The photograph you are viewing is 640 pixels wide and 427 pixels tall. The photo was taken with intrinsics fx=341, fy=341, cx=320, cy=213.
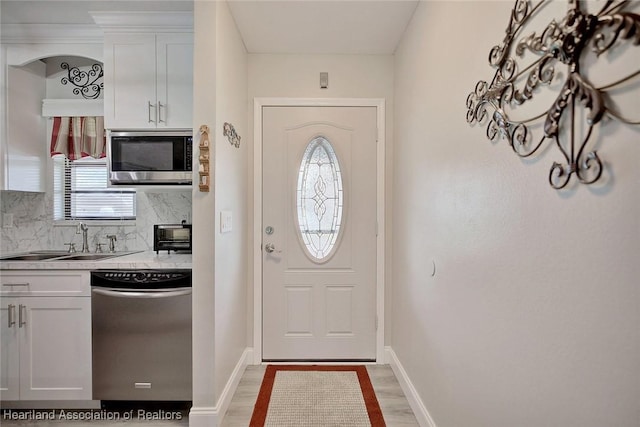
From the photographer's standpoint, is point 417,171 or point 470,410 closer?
point 470,410

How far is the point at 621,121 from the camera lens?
71 centimetres

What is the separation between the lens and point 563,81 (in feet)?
2.86

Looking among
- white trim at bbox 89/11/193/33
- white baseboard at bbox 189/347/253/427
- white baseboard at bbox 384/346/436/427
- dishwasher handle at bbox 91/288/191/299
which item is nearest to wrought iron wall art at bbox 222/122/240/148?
white trim at bbox 89/11/193/33

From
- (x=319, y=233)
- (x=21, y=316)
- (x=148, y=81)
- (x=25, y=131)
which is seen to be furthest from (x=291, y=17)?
(x=21, y=316)

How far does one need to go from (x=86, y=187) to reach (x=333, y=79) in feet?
7.37

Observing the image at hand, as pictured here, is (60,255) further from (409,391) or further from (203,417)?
(409,391)

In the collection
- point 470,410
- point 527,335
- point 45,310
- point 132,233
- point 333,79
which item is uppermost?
point 333,79

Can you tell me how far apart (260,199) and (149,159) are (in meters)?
0.87

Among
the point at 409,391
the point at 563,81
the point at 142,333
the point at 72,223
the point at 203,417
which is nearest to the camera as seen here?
the point at 563,81

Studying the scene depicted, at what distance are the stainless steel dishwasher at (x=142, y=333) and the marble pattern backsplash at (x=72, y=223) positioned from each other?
2.39 feet

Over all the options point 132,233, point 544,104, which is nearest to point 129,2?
point 132,233

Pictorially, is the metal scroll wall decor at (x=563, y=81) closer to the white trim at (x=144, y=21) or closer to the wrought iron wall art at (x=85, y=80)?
the white trim at (x=144, y=21)

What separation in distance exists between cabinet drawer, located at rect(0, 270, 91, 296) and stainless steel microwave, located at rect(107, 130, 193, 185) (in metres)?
0.65

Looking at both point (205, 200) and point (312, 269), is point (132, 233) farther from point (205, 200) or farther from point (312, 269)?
point (312, 269)
